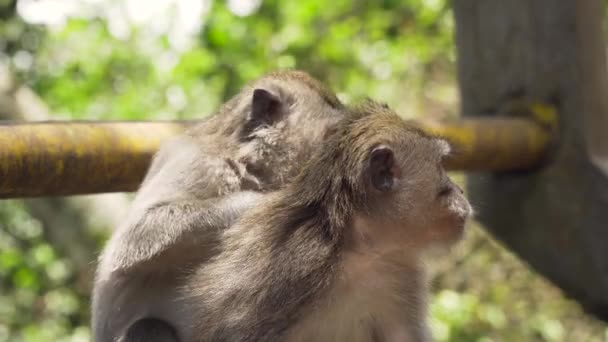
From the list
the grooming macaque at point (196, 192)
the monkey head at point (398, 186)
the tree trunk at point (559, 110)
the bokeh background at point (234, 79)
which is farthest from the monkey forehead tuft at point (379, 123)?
the bokeh background at point (234, 79)

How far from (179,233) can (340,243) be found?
456 millimetres

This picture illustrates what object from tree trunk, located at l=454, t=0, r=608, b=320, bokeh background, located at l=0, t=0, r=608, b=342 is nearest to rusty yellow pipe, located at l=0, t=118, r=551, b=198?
tree trunk, located at l=454, t=0, r=608, b=320

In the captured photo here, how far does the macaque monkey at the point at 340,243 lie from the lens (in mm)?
1757

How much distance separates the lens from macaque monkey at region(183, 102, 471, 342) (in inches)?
69.2

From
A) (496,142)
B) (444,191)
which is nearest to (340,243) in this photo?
(444,191)

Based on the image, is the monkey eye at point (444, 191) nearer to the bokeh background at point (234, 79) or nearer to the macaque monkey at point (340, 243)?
the macaque monkey at point (340, 243)

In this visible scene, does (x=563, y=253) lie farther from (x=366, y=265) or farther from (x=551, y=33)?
(x=366, y=265)

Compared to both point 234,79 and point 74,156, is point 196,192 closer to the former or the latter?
point 74,156

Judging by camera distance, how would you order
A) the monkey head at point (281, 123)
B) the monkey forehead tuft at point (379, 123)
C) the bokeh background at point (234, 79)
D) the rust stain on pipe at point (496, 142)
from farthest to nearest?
1. the bokeh background at point (234, 79)
2. the rust stain on pipe at point (496, 142)
3. the monkey head at point (281, 123)
4. the monkey forehead tuft at point (379, 123)

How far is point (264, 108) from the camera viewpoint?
239 cm

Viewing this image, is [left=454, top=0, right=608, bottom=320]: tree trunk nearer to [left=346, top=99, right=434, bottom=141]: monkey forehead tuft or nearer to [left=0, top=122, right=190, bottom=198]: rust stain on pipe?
[left=346, top=99, right=434, bottom=141]: monkey forehead tuft

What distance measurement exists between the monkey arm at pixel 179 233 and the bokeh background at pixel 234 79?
2862 millimetres

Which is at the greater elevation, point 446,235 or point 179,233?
point 446,235

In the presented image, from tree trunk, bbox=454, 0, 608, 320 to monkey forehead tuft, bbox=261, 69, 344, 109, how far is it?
1.10 metres
